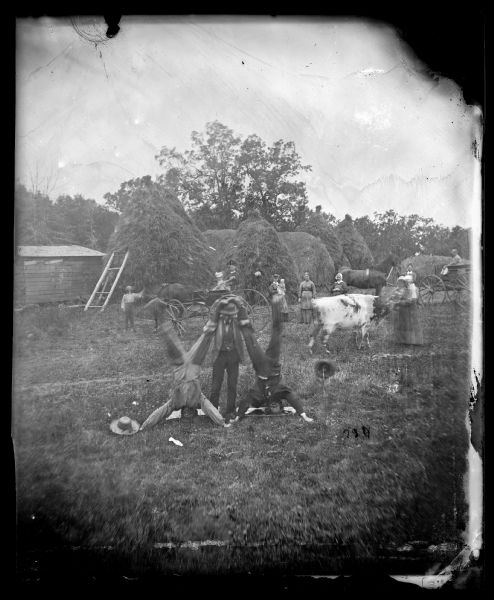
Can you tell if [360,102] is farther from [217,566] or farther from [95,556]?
[95,556]

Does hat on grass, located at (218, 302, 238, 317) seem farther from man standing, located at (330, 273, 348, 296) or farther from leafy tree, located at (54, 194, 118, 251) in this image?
leafy tree, located at (54, 194, 118, 251)

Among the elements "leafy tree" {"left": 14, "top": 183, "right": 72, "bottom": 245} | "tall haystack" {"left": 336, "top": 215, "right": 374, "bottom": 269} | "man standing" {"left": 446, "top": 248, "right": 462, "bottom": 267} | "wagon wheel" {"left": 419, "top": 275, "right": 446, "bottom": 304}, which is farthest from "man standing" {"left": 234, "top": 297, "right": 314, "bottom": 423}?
"leafy tree" {"left": 14, "top": 183, "right": 72, "bottom": 245}

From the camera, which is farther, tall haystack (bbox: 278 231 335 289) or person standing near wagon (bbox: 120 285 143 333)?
tall haystack (bbox: 278 231 335 289)

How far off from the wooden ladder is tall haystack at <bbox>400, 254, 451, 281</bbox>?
239 centimetres

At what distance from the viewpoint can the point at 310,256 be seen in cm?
361

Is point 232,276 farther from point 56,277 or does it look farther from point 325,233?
point 56,277

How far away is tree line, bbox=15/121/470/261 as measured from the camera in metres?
3.38

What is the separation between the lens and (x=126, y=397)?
11.1 ft

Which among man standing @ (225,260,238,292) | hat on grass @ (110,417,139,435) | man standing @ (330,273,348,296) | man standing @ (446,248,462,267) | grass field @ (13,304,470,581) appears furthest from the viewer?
man standing @ (330,273,348,296)

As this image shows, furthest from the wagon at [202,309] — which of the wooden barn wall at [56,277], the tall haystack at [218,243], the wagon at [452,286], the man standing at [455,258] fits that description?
the man standing at [455,258]

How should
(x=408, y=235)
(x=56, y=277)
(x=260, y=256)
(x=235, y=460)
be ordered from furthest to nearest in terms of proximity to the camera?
(x=260, y=256) < (x=408, y=235) < (x=56, y=277) < (x=235, y=460)

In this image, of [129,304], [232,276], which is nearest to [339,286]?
[232,276]

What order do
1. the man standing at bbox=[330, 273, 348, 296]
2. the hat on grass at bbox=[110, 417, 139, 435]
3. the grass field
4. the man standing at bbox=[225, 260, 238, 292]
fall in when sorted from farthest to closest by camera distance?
the man standing at bbox=[330, 273, 348, 296] → the man standing at bbox=[225, 260, 238, 292] → the hat on grass at bbox=[110, 417, 139, 435] → the grass field

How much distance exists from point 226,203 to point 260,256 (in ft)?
1.80
